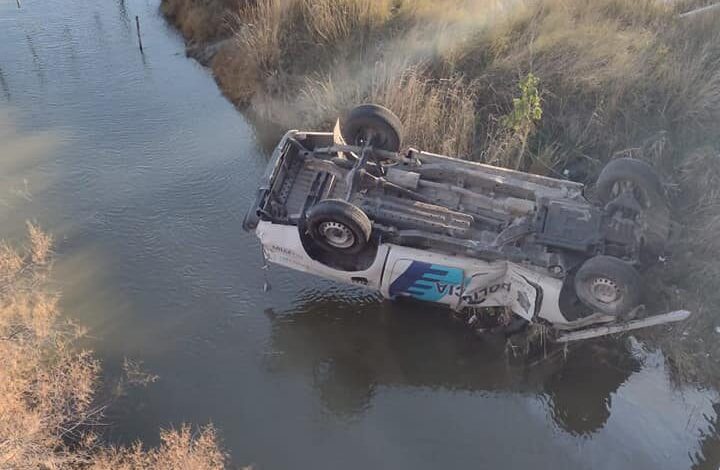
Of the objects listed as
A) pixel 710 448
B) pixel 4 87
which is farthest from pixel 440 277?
pixel 4 87

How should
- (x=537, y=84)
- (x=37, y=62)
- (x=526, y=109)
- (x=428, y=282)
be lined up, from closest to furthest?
(x=428, y=282), (x=526, y=109), (x=537, y=84), (x=37, y=62)

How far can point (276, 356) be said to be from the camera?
6414 millimetres

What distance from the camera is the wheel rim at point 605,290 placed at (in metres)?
5.45

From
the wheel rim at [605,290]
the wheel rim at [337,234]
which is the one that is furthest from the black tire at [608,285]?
the wheel rim at [337,234]

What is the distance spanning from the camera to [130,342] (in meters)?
6.45

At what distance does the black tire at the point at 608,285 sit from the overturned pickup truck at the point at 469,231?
10mm

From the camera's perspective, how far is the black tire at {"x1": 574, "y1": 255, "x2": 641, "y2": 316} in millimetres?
5367

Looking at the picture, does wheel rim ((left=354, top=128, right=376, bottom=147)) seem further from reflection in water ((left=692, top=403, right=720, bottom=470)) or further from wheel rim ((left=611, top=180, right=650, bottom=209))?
reflection in water ((left=692, top=403, right=720, bottom=470))

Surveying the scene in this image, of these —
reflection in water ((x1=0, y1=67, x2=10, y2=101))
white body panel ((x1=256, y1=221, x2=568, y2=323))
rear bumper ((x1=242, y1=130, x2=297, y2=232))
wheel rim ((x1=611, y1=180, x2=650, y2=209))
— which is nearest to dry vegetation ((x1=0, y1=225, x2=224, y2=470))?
white body panel ((x1=256, y1=221, x2=568, y2=323))

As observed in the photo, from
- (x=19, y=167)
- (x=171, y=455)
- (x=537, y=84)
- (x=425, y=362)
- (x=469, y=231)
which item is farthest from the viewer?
(x=19, y=167)

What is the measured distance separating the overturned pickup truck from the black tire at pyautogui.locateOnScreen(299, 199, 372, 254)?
0.04 ft

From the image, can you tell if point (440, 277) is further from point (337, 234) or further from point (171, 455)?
point (171, 455)

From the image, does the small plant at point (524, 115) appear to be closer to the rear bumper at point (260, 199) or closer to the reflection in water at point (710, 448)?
the rear bumper at point (260, 199)

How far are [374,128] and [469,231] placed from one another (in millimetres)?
1680
